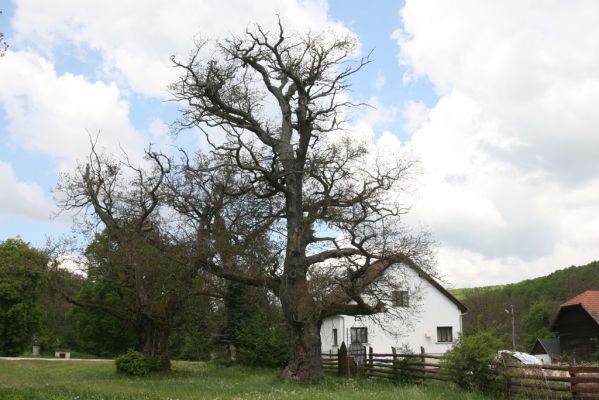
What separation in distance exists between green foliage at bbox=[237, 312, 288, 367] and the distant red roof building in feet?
70.9

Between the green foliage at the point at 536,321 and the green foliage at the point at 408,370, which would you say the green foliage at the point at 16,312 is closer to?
the green foliage at the point at 408,370

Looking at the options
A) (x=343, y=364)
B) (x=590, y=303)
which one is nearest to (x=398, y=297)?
(x=343, y=364)

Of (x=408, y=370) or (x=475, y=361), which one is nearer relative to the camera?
(x=475, y=361)

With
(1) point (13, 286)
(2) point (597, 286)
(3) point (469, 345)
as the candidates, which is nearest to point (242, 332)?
(3) point (469, 345)

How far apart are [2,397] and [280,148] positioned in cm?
1709

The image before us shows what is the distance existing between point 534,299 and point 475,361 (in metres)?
80.9

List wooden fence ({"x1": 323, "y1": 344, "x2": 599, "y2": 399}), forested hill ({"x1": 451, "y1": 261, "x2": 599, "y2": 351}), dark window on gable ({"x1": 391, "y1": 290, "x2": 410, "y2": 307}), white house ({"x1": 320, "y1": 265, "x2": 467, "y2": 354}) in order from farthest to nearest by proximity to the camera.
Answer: forested hill ({"x1": 451, "y1": 261, "x2": 599, "y2": 351}) → white house ({"x1": 320, "y1": 265, "x2": 467, "y2": 354}) → dark window on gable ({"x1": 391, "y1": 290, "x2": 410, "y2": 307}) → wooden fence ({"x1": 323, "y1": 344, "x2": 599, "y2": 399})

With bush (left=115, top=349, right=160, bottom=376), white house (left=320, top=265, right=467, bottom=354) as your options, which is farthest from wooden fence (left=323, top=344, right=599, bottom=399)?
white house (left=320, top=265, right=467, bottom=354)

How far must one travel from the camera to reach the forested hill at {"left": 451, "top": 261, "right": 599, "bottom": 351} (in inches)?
3002

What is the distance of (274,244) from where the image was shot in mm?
29688

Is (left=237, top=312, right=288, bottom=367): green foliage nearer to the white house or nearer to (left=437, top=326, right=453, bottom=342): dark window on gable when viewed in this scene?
the white house

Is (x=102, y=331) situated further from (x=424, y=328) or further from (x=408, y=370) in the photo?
(x=408, y=370)

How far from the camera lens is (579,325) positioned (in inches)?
1822

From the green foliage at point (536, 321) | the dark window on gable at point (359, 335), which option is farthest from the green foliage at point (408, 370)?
the green foliage at point (536, 321)
